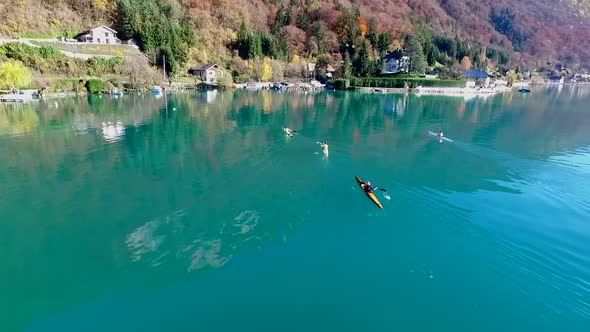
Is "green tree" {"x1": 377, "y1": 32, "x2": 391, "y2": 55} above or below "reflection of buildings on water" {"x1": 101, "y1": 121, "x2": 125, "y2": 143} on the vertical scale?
above

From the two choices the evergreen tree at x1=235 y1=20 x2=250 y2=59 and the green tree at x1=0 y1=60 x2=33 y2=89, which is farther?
the evergreen tree at x1=235 y1=20 x2=250 y2=59

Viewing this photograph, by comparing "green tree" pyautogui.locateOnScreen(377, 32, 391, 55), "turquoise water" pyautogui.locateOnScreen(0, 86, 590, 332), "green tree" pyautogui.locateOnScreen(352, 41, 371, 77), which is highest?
"green tree" pyautogui.locateOnScreen(377, 32, 391, 55)

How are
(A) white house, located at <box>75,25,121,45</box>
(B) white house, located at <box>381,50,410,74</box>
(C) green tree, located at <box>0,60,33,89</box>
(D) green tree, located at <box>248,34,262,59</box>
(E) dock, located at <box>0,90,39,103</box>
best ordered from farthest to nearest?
(D) green tree, located at <box>248,34,262,59</box> → (B) white house, located at <box>381,50,410,74</box> → (A) white house, located at <box>75,25,121,45</box> → (C) green tree, located at <box>0,60,33,89</box> → (E) dock, located at <box>0,90,39,103</box>

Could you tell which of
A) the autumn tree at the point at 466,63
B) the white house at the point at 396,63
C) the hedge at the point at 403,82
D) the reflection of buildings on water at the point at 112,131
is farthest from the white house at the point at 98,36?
the autumn tree at the point at 466,63

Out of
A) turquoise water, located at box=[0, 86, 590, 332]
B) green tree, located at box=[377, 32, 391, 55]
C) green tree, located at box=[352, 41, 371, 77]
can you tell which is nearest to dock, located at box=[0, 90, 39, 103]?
turquoise water, located at box=[0, 86, 590, 332]

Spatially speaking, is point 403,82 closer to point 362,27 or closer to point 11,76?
point 362,27

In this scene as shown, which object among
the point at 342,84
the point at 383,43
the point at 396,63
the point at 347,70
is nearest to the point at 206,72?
the point at 342,84

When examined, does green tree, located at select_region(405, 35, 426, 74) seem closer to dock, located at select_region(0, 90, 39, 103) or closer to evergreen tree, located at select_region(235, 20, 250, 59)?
evergreen tree, located at select_region(235, 20, 250, 59)

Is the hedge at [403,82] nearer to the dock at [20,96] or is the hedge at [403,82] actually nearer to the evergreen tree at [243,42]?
the evergreen tree at [243,42]
